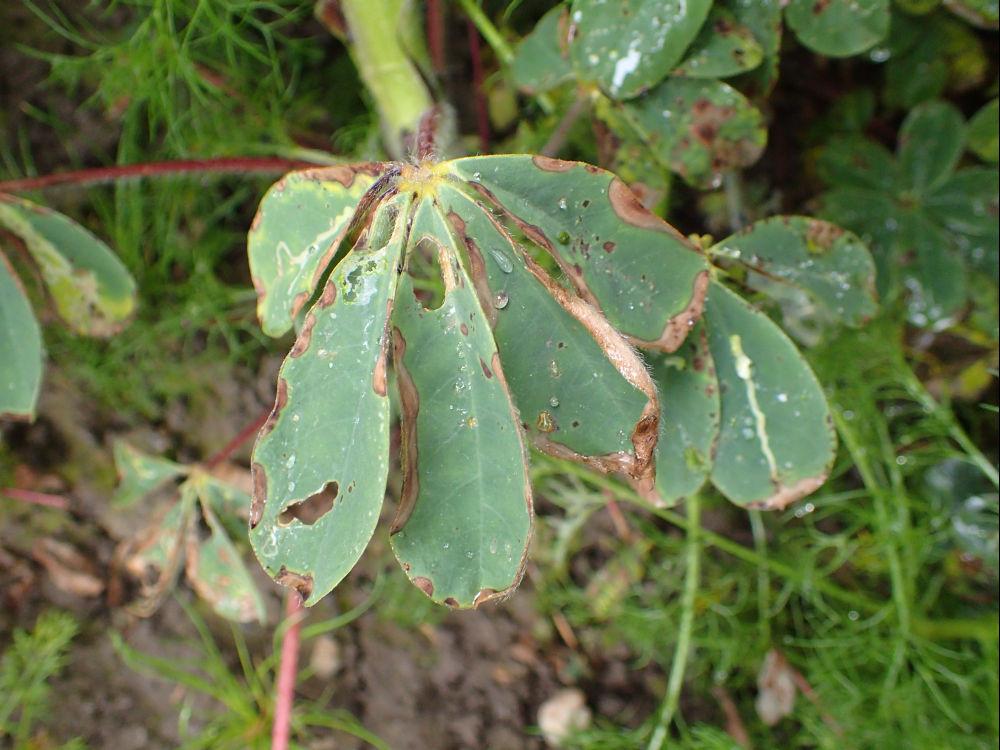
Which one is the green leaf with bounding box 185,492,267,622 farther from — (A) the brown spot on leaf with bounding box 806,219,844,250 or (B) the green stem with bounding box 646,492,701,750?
(A) the brown spot on leaf with bounding box 806,219,844,250

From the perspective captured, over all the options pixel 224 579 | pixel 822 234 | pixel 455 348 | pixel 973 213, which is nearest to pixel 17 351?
pixel 224 579

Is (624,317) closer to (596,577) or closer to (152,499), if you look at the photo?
(596,577)

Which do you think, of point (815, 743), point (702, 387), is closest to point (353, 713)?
point (815, 743)

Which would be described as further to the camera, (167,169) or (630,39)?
(167,169)

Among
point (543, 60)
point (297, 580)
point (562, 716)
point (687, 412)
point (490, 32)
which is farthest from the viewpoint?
point (562, 716)

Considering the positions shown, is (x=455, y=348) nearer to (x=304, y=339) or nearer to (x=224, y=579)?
(x=304, y=339)

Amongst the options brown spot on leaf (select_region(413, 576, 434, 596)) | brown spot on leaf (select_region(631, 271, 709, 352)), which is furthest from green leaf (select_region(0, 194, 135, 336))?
brown spot on leaf (select_region(631, 271, 709, 352))

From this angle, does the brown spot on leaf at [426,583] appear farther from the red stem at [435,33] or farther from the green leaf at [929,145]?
the green leaf at [929,145]

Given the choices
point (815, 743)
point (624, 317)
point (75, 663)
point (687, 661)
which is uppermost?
point (624, 317)

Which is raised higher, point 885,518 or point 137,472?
point 137,472
